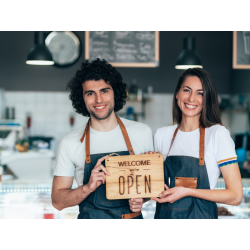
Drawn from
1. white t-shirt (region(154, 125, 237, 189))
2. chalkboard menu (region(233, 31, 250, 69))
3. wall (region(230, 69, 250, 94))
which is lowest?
white t-shirt (region(154, 125, 237, 189))

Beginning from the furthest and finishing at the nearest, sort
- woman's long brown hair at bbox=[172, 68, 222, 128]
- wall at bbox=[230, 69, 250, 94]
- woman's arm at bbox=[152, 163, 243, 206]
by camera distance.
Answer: wall at bbox=[230, 69, 250, 94], woman's long brown hair at bbox=[172, 68, 222, 128], woman's arm at bbox=[152, 163, 243, 206]

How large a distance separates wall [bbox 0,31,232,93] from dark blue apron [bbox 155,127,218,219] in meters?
4.28

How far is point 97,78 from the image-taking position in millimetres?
1687

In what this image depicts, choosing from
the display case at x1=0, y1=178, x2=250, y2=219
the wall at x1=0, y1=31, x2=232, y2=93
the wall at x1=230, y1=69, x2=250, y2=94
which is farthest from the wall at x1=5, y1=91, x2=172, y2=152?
the display case at x1=0, y1=178, x2=250, y2=219

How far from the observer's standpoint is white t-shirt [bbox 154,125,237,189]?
1.47 meters

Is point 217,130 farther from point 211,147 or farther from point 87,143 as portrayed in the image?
point 87,143

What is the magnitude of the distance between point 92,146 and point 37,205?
1006mm

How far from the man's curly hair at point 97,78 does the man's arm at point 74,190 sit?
490 mm

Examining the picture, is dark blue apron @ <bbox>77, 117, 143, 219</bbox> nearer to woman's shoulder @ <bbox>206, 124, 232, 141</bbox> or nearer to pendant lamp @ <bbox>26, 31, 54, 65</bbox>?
woman's shoulder @ <bbox>206, 124, 232, 141</bbox>

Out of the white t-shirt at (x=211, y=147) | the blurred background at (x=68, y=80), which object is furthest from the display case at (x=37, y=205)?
the blurred background at (x=68, y=80)

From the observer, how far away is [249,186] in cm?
263

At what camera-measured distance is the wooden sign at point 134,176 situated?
4.73 feet

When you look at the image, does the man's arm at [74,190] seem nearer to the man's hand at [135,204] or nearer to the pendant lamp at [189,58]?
the man's hand at [135,204]
